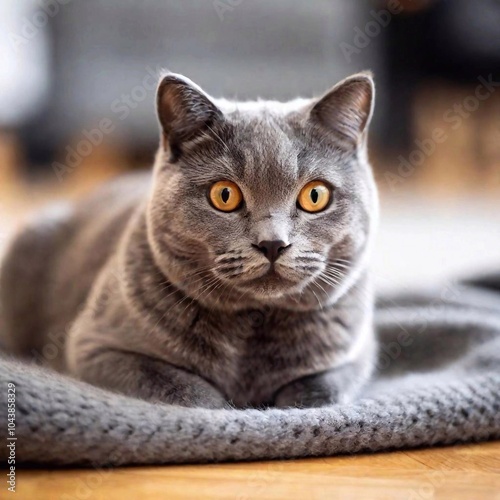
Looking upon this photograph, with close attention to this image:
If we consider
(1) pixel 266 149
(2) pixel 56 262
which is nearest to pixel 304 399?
(1) pixel 266 149

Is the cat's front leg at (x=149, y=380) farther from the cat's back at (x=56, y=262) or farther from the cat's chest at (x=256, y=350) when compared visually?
the cat's back at (x=56, y=262)

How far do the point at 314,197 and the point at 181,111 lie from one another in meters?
0.29

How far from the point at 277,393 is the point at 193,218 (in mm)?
370

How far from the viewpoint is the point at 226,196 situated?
48.5 inches

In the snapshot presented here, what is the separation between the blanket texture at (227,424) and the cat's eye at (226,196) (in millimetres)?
347

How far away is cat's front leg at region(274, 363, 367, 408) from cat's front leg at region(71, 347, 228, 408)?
0.40ft

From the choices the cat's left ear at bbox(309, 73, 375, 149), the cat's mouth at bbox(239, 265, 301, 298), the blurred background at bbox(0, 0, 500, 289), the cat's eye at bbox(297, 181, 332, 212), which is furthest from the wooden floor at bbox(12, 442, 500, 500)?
the blurred background at bbox(0, 0, 500, 289)

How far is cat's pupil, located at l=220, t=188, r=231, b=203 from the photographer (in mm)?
1229

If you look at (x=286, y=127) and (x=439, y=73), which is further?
(x=439, y=73)

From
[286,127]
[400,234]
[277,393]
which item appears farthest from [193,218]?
[400,234]

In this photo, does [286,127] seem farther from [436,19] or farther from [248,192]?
[436,19]

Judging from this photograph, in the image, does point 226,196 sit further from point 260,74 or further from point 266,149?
point 260,74

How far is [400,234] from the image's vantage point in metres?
3.09

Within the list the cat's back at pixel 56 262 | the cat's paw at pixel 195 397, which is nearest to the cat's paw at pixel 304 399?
the cat's paw at pixel 195 397
